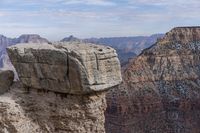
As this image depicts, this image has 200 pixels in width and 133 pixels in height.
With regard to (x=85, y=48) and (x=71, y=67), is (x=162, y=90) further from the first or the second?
(x=71, y=67)

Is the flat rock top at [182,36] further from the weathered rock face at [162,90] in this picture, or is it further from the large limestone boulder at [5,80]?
the large limestone boulder at [5,80]

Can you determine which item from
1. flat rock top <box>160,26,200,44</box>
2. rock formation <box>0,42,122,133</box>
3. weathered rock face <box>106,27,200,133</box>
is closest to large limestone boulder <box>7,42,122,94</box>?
rock formation <box>0,42,122,133</box>

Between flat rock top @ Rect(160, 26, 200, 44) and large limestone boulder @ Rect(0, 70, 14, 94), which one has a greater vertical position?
large limestone boulder @ Rect(0, 70, 14, 94)

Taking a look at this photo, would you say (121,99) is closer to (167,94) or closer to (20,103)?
(167,94)

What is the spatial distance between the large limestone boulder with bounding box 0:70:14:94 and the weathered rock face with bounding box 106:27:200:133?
4716cm

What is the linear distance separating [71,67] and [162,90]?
5537cm

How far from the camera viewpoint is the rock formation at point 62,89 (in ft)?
54.3

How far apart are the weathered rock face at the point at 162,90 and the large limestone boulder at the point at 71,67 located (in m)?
48.7

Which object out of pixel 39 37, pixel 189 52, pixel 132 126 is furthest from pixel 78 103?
pixel 39 37

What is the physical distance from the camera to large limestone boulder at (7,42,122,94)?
54.1 feet

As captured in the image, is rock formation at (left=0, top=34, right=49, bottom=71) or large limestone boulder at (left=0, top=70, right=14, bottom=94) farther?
rock formation at (left=0, top=34, right=49, bottom=71)

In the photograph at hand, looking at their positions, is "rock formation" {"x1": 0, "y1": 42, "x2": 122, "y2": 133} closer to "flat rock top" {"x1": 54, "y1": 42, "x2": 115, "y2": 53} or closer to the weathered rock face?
"flat rock top" {"x1": 54, "y1": 42, "x2": 115, "y2": 53}

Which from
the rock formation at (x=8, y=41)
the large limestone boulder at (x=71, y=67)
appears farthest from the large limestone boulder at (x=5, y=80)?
the rock formation at (x=8, y=41)

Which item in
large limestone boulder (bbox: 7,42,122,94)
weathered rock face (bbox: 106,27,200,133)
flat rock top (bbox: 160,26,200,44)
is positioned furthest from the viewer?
flat rock top (bbox: 160,26,200,44)
